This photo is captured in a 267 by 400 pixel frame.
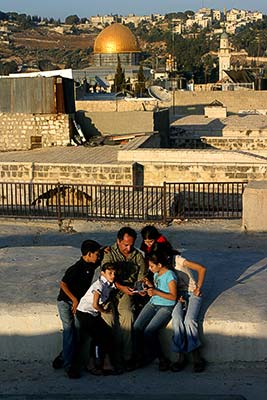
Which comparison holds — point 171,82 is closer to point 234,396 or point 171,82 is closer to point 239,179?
point 239,179

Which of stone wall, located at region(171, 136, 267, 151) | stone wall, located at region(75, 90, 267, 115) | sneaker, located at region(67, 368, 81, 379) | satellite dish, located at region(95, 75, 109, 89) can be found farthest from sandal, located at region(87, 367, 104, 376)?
satellite dish, located at region(95, 75, 109, 89)

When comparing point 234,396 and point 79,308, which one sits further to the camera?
point 79,308

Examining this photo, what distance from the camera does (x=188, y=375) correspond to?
5570 millimetres

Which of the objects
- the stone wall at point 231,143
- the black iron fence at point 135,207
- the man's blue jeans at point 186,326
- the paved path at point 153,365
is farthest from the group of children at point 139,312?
the stone wall at point 231,143

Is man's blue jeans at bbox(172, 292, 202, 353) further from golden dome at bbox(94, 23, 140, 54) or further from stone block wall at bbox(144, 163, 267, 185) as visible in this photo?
golden dome at bbox(94, 23, 140, 54)

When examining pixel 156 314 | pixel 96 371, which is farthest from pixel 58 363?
pixel 156 314

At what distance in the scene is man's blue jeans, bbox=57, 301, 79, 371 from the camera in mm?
5668

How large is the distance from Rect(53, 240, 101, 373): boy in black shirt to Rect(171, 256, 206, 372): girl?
2.38 feet

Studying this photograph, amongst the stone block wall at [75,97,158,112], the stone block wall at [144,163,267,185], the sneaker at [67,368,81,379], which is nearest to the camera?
the sneaker at [67,368,81,379]

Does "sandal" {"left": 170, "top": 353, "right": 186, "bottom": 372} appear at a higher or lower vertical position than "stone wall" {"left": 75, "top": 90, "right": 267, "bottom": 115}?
lower

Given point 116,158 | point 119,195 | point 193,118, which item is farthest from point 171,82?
point 119,195

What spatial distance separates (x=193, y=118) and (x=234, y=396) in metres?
22.4

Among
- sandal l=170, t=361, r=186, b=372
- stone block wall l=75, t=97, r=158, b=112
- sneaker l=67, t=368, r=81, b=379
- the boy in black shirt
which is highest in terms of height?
stone block wall l=75, t=97, r=158, b=112

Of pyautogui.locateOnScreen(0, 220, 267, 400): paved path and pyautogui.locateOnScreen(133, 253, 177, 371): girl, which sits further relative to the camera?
pyautogui.locateOnScreen(133, 253, 177, 371): girl
